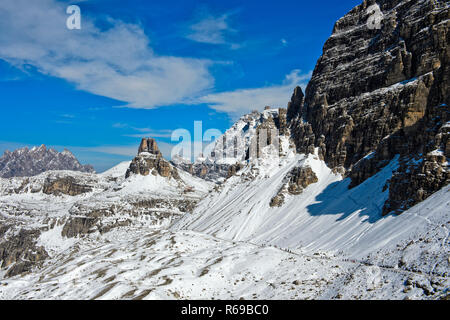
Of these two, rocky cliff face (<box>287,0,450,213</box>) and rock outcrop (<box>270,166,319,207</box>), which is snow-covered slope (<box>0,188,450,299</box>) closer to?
rocky cliff face (<box>287,0,450,213</box>)

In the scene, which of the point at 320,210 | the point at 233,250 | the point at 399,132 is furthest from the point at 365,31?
the point at 233,250

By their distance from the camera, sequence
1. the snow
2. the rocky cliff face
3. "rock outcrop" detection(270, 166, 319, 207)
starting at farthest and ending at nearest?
"rock outcrop" detection(270, 166, 319, 207) < the rocky cliff face < the snow

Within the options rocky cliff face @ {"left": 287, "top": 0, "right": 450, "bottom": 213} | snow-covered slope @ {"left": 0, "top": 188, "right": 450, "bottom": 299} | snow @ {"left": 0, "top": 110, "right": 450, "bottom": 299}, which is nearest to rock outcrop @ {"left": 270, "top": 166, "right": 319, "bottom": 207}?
snow @ {"left": 0, "top": 110, "right": 450, "bottom": 299}

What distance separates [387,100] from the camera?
123 metres

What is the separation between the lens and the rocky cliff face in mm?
74750

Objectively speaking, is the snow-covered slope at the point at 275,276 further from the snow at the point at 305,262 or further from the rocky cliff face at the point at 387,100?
the rocky cliff face at the point at 387,100

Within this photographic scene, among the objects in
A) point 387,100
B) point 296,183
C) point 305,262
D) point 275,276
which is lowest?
point 275,276

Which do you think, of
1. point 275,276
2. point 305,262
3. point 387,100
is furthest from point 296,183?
point 275,276

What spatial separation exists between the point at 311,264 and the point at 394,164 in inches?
2596

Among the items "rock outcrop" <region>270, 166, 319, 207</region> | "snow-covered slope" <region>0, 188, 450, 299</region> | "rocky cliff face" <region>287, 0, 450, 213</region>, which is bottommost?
"snow-covered slope" <region>0, 188, 450, 299</region>

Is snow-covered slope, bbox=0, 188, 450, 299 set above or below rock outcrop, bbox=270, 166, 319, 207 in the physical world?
below

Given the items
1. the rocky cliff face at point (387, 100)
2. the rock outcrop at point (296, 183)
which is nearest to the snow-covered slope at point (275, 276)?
the rocky cliff face at point (387, 100)

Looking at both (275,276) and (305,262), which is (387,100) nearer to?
(305,262)
